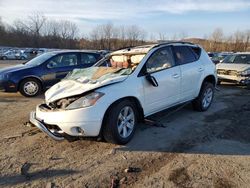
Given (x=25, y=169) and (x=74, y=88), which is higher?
(x=74, y=88)

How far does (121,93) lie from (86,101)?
0.60 metres

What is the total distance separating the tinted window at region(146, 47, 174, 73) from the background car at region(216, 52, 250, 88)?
5830 millimetres

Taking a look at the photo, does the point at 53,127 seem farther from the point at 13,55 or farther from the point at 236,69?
the point at 13,55

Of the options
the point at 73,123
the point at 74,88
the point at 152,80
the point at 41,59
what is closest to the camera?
the point at 73,123

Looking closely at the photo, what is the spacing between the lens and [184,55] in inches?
235

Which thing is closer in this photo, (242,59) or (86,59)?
(86,59)

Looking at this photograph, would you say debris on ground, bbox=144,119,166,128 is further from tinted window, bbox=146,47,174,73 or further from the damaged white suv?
tinted window, bbox=146,47,174,73

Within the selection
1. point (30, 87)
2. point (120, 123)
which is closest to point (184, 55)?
point (120, 123)

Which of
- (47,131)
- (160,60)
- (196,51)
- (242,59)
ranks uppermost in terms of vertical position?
(196,51)

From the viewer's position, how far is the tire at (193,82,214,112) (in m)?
6.46

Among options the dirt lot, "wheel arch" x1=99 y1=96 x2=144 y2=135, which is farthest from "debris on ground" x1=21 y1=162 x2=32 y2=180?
"wheel arch" x1=99 y1=96 x2=144 y2=135

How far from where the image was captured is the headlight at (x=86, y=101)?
3.99 meters

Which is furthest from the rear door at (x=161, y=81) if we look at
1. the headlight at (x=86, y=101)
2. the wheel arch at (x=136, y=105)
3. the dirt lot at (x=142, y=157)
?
the headlight at (x=86, y=101)

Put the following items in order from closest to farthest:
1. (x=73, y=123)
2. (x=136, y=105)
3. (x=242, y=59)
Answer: (x=73, y=123) → (x=136, y=105) → (x=242, y=59)
